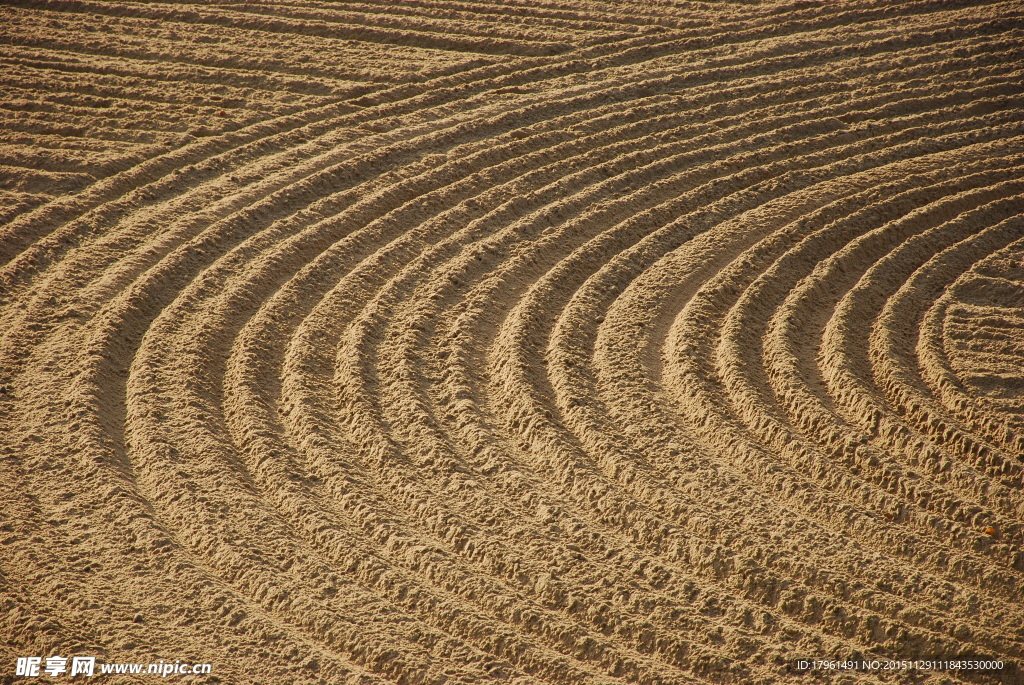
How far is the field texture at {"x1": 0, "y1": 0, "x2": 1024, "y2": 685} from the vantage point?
3.26 m

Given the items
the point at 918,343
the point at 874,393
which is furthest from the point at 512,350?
the point at 918,343

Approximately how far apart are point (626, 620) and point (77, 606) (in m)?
1.98

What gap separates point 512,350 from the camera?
462 centimetres

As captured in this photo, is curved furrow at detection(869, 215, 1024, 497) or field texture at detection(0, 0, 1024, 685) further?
curved furrow at detection(869, 215, 1024, 497)

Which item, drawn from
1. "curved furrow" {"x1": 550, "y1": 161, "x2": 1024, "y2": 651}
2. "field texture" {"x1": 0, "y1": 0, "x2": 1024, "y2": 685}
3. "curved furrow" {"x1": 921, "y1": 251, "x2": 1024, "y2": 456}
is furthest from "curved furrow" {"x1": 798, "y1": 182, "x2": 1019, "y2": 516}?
"curved furrow" {"x1": 550, "y1": 161, "x2": 1024, "y2": 651}

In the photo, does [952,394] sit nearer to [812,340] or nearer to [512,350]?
[812,340]

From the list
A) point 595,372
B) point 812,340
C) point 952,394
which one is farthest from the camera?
point 812,340

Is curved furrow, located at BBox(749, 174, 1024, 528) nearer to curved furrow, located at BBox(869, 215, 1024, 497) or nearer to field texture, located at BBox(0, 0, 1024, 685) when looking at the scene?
field texture, located at BBox(0, 0, 1024, 685)

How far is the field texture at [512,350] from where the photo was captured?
3.26 m

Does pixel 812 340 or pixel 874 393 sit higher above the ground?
Answer: pixel 812 340

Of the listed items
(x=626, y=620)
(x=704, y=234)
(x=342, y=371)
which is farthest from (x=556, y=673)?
(x=704, y=234)

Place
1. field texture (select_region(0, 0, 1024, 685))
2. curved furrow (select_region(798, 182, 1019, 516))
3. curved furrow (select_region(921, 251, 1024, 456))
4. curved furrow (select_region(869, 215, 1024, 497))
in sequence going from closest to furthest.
→ field texture (select_region(0, 0, 1024, 685)), curved furrow (select_region(798, 182, 1019, 516)), curved furrow (select_region(869, 215, 1024, 497)), curved furrow (select_region(921, 251, 1024, 456))

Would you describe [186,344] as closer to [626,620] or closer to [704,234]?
[626,620]

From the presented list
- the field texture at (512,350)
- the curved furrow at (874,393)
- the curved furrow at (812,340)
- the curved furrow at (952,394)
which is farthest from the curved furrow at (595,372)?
the curved furrow at (952,394)
